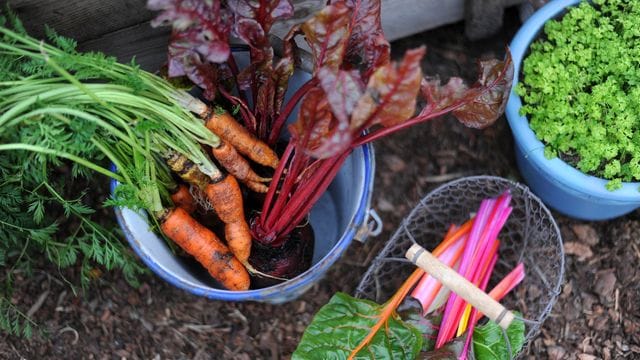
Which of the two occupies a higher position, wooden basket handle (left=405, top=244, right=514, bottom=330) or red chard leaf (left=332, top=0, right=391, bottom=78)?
red chard leaf (left=332, top=0, right=391, bottom=78)

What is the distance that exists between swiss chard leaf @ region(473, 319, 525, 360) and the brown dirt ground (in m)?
0.30

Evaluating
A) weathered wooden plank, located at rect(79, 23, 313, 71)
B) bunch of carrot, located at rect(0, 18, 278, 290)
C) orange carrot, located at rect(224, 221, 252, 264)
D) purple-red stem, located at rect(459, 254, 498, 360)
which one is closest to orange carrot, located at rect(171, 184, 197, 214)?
bunch of carrot, located at rect(0, 18, 278, 290)

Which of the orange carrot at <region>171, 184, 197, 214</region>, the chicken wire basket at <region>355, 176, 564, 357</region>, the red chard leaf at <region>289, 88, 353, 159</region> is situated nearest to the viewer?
the red chard leaf at <region>289, 88, 353, 159</region>

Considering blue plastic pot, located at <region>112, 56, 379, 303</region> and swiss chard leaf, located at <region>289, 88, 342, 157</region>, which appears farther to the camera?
blue plastic pot, located at <region>112, 56, 379, 303</region>

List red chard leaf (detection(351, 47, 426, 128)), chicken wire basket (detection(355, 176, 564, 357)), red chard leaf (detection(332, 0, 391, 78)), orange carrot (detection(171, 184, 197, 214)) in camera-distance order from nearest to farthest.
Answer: red chard leaf (detection(351, 47, 426, 128))
red chard leaf (detection(332, 0, 391, 78))
orange carrot (detection(171, 184, 197, 214))
chicken wire basket (detection(355, 176, 564, 357))

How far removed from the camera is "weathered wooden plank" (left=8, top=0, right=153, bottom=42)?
1.57m

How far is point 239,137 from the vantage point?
4.97 ft

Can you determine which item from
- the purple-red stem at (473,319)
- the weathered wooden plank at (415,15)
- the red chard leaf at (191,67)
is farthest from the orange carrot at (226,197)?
the weathered wooden plank at (415,15)

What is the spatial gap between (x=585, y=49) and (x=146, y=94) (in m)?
1.04

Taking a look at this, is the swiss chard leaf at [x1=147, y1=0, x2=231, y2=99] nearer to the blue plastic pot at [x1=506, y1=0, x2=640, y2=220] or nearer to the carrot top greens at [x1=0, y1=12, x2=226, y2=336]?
the carrot top greens at [x1=0, y1=12, x2=226, y2=336]

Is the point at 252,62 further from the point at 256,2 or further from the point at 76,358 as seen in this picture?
the point at 76,358

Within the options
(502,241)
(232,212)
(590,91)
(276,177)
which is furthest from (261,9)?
(502,241)

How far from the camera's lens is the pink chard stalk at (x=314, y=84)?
1.24 metres

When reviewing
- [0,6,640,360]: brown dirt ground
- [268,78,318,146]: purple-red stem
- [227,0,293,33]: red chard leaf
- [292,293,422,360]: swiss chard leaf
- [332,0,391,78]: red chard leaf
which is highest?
[227,0,293,33]: red chard leaf
